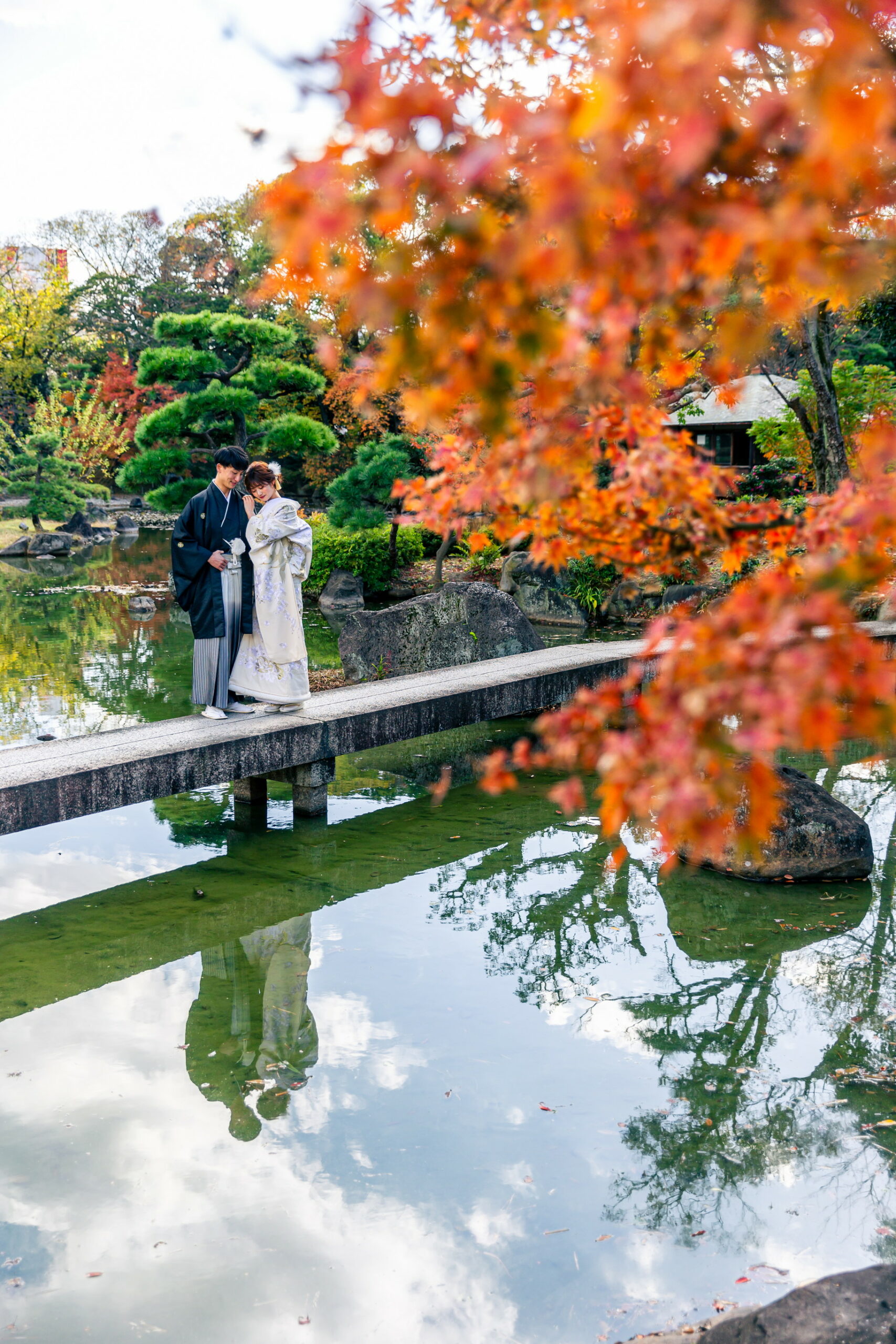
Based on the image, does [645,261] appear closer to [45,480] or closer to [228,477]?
[228,477]

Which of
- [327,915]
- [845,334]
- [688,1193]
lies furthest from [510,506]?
[845,334]

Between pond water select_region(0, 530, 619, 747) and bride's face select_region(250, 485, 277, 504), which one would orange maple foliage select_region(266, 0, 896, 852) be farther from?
pond water select_region(0, 530, 619, 747)

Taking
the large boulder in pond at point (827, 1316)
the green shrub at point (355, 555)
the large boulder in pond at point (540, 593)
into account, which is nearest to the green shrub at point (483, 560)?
the large boulder in pond at point (540, 593)

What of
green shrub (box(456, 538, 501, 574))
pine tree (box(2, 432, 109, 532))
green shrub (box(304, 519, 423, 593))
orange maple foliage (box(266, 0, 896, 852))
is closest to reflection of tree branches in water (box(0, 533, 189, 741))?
green shrub (box(304, 519, 423, 593))

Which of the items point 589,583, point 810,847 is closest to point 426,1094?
point 810,847

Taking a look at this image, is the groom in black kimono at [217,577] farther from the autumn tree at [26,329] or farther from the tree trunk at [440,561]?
the autumn tree at [26,329]

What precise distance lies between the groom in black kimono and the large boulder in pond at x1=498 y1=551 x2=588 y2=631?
25.9 ft

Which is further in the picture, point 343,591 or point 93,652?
point 343,591

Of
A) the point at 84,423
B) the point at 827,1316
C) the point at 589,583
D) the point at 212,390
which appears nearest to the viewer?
the point at 827,1316

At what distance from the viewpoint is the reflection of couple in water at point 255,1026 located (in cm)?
335

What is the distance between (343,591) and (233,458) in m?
10.2

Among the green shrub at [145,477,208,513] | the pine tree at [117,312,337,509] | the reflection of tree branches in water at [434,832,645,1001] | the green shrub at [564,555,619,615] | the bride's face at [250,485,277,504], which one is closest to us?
the reflection of tree branches in water at [434,832,645,1001]

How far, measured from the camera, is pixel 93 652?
11508 millimetres

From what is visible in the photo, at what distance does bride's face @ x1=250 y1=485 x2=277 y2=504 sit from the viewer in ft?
19.9
